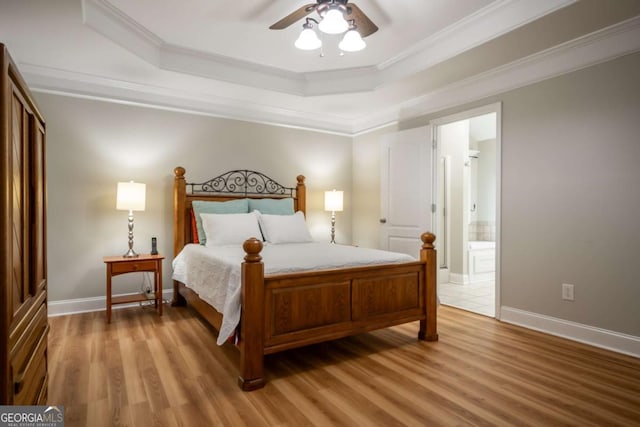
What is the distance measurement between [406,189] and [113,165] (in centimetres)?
331

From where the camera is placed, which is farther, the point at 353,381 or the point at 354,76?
the point at 354,76

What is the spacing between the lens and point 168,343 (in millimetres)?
2891

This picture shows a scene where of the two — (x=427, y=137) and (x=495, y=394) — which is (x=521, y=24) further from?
(x=495, y=394)

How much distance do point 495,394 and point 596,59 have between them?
103 inches

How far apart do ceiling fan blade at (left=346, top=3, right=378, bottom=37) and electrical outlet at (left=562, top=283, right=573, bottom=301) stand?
2.55 metres

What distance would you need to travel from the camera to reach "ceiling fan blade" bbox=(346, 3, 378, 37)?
88.9 inches

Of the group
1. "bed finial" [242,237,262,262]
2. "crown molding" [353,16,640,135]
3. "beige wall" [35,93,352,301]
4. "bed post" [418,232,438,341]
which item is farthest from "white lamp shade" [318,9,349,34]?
"beige wall" [35,93,352,301]

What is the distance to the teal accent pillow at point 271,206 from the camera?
4.28 m

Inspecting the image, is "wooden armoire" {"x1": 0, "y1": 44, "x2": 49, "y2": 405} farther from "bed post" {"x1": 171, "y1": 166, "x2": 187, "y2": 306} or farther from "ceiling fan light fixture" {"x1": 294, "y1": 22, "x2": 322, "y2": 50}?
"bed post" {"x1": 171, "y1": 166, "x2": 187, "y2": 306}

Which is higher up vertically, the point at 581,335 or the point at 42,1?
the point at 42,1

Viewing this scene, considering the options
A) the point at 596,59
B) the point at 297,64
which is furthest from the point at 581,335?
the point at 297,64

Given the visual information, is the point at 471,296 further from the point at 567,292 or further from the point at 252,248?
the point at 252,248

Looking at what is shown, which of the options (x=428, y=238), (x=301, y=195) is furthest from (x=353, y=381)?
(x=301, y=195)

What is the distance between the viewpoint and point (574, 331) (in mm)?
2939
